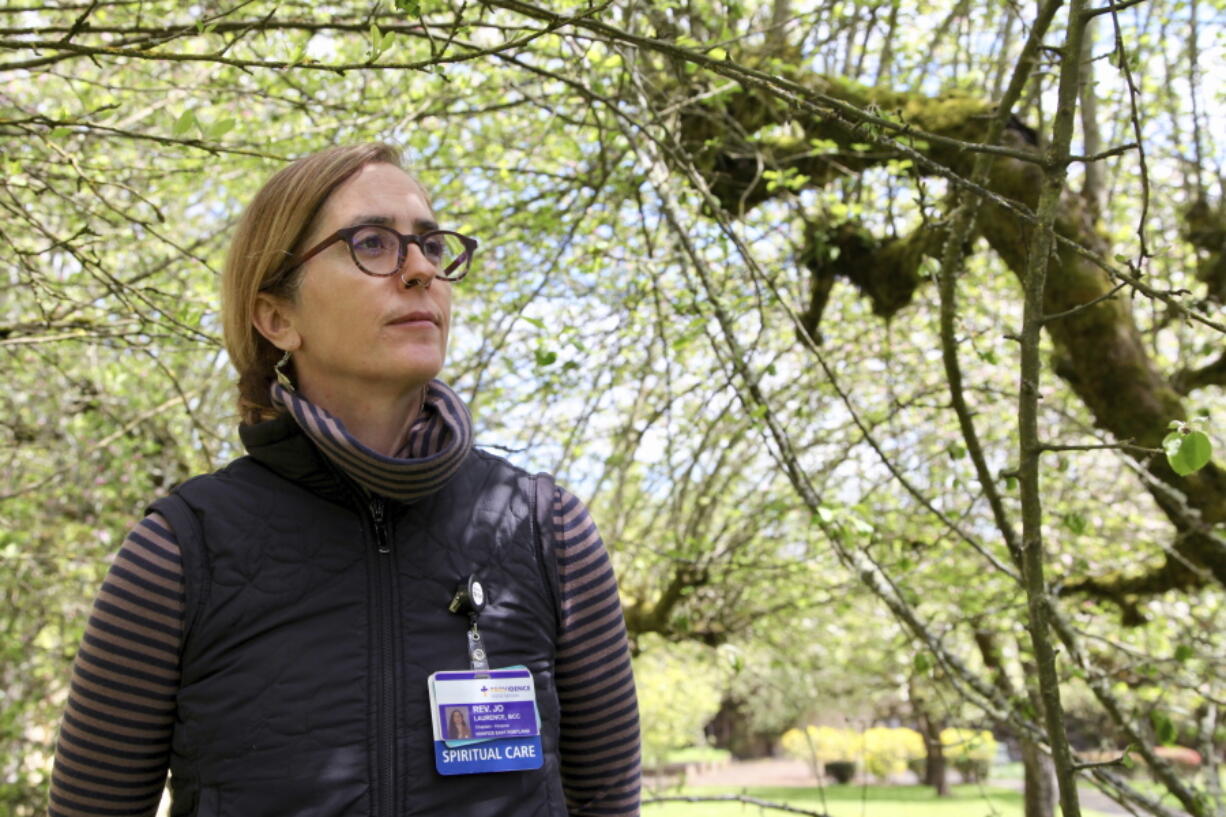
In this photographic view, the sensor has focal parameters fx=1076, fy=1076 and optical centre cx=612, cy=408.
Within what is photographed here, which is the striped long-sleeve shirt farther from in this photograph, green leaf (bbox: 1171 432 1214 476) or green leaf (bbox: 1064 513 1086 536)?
green leaf (bbox: 1064 513 1086 536)

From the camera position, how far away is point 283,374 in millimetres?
1393

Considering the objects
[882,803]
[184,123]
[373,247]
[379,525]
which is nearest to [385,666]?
[379,525]

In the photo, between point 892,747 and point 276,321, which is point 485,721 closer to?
point 276,321

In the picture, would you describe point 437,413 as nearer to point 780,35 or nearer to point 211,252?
point 780,35

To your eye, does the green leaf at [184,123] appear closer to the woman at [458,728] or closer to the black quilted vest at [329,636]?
the black quilted vest at [329,636]

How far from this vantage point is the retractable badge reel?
4.10 feet

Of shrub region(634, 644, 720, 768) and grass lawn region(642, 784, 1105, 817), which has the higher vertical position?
shrub region(634, 644, 720, 768)

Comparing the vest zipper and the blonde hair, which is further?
the blonde hair

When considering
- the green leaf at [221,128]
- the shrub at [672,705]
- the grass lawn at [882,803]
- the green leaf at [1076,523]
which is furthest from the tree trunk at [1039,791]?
the grass lawn at [882,803]

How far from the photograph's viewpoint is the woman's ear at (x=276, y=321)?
4.61ft

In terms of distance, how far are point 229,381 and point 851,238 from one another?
13.6 ft

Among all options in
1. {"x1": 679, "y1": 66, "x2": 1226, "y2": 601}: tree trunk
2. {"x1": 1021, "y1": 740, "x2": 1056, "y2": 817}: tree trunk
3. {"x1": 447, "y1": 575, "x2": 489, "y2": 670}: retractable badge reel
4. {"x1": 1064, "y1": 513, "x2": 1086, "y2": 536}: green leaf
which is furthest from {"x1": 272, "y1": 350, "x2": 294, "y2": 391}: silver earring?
{"x1": 1021, "y1": 740, "x2": 1056, "y2": 817}: tree trunk

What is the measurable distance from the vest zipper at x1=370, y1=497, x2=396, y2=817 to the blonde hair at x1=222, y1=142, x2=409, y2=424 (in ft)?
0.83

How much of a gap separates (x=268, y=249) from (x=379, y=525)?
40 cm
